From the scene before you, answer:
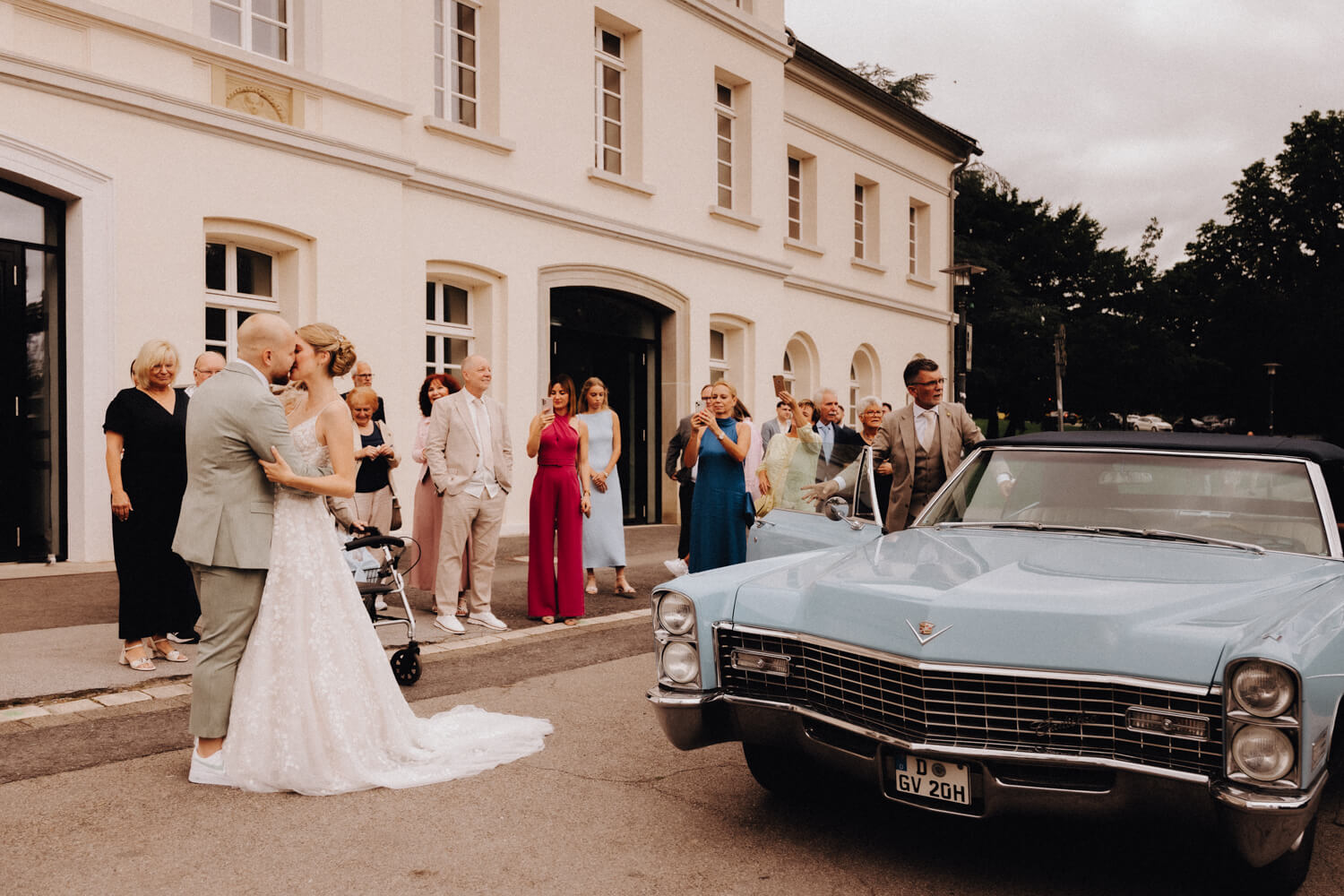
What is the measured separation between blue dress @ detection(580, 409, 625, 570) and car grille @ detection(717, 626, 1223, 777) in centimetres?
608

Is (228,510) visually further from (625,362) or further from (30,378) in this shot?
(625,362)

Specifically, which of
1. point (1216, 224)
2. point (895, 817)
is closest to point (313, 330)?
point (895, 817)

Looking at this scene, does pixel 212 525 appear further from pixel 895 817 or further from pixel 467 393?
pixel 467 393

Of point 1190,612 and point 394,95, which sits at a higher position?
point 394,95

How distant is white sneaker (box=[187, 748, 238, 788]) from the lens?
446 cm

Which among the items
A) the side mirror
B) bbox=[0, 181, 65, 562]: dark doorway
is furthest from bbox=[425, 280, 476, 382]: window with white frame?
the side mirror

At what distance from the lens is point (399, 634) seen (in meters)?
7.60

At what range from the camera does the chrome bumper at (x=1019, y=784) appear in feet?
9.34

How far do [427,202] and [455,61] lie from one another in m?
2.12

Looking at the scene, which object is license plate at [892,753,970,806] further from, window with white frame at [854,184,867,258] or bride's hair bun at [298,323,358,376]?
window with white frame at [854,184,867,258]

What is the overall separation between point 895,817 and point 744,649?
0.97 meters

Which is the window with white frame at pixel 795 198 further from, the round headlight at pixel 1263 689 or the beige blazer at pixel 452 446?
the round headlight at pixel 1263 689

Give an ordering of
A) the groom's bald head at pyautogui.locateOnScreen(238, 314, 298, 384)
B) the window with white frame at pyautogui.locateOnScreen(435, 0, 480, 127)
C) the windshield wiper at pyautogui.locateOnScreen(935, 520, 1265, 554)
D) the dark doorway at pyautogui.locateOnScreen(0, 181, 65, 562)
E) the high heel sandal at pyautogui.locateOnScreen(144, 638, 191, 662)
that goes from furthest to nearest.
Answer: the window with white frame at pyautogui.locateOnScreen(435, 0, 480, 127), the dark doorway at pyautogui.locateOnScreen(0, 181, 65, 562), the high heel sandal at pyautogui.locateOnScreen(144, 638, 191, 662), the groom's bald head at pyautogui.locateOnScreen(238, 314, 298, 384), the windshield wiper at pyautogui.locateOnScreen(935, 520, 1265, 554)

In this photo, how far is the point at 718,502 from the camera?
8.40 meters
